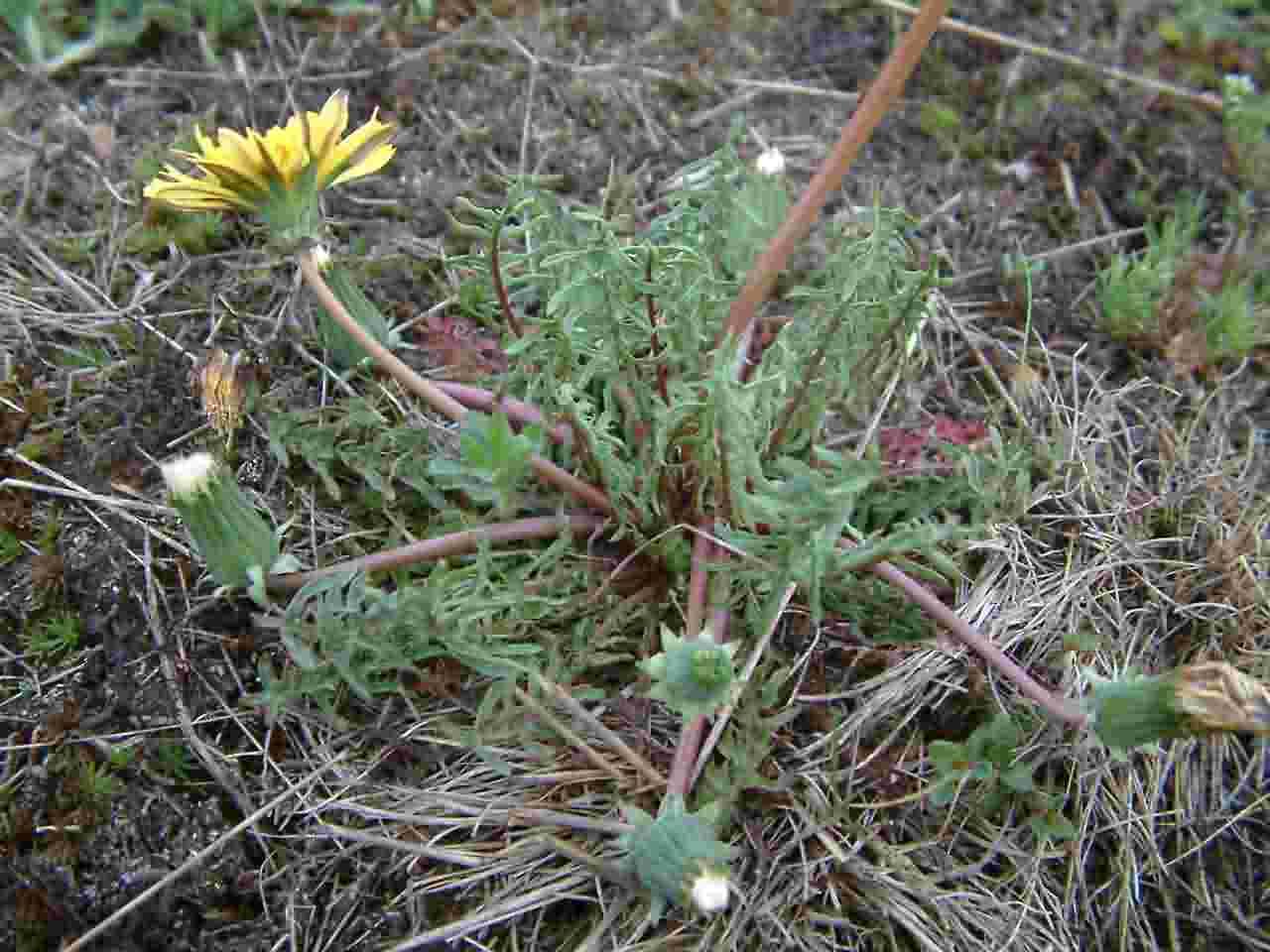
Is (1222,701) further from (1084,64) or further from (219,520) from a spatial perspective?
(1084,64)

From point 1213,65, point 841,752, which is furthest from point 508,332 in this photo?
point 1213,65

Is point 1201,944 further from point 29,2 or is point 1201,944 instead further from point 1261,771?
point 29,2

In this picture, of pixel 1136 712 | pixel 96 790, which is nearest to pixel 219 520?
pixel 96 790

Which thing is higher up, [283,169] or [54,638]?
[283,169]

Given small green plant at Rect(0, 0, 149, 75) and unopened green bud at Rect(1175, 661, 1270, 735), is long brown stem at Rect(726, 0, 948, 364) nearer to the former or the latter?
unopened green bud at Rect(1175, 661, 1270, 735)

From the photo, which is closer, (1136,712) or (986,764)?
(1136,712)

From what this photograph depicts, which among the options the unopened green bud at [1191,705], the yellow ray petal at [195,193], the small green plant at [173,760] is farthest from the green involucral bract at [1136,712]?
the yellow ray petal at [195,193]
